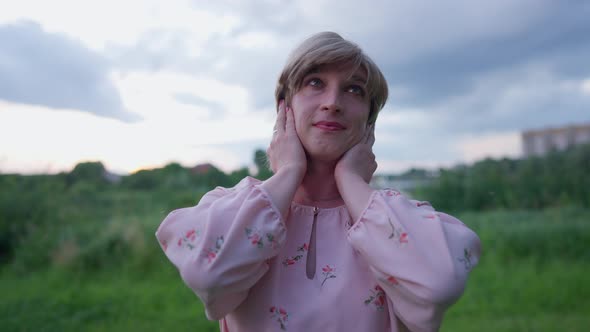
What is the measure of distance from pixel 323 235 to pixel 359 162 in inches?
9.1

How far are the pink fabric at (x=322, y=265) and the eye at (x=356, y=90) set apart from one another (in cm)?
31

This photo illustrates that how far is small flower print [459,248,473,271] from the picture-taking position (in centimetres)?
97

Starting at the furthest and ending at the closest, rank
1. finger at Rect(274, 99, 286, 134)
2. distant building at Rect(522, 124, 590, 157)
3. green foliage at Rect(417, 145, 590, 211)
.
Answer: distant building at Rect(522, 124, 590, 157) → green foliage at Rect(417, 145, 590, 211) → finger at Rect(274, 99, 286, 134)

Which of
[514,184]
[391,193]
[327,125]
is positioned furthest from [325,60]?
[514,184]

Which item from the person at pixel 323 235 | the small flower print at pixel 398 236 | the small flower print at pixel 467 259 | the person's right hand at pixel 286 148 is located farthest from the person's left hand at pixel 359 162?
the small flower print at pixel 467 259

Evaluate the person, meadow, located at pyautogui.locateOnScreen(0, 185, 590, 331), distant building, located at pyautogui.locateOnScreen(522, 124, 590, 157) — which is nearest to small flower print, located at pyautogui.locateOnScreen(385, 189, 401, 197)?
the person

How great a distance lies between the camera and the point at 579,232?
6223 millimetres

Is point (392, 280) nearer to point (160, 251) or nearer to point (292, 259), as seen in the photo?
point (292, 259)

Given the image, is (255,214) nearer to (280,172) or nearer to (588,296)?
(280,172)

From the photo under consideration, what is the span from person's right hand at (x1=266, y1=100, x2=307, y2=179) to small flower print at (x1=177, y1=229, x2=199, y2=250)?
292mm

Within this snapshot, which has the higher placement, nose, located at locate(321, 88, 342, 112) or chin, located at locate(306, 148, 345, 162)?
nose, located at locate(321, 88, 342, 112)

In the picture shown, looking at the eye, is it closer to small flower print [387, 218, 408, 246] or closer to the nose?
the nose

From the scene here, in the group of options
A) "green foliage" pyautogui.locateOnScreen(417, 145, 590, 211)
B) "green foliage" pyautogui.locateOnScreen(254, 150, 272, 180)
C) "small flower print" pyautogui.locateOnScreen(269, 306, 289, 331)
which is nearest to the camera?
"small flower print" pyautogui.locateOnScreen(269, 306, 289, 331)

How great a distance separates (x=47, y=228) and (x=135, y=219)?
4.37 feet
